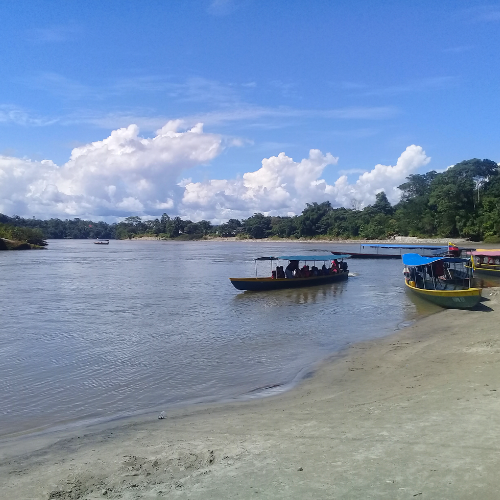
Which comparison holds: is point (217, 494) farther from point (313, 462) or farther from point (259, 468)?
point (313, 462)

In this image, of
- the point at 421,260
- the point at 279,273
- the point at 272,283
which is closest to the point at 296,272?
the point at 279,273

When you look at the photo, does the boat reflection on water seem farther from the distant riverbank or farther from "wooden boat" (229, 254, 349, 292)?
the distant riverbank

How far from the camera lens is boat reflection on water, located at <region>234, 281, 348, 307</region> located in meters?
27.5

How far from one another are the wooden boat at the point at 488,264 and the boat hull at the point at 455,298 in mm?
11134

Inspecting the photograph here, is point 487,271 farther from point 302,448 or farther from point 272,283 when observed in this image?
point 302,448

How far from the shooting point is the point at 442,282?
24.5 metres

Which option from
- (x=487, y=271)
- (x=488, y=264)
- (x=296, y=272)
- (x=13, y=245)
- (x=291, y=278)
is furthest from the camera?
(x=13, y=245)

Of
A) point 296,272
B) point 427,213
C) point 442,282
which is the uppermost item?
point 427,213

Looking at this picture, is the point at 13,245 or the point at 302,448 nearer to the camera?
the point at 302,448

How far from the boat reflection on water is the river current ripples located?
63mm

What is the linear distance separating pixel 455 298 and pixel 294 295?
1077 centimetres

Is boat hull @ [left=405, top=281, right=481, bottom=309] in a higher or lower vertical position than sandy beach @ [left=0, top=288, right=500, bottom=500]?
higher

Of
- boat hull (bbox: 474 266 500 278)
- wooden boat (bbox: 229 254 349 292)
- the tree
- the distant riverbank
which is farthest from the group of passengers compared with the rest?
the tree

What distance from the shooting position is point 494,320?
17766 millimetres
